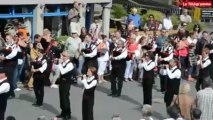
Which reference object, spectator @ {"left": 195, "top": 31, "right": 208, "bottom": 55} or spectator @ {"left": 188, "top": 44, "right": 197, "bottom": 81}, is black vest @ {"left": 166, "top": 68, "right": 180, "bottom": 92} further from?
spectator @ {"left": 195, "top": 31, "right": 208, "bottom": 55}

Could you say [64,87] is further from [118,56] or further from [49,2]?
[49,2]

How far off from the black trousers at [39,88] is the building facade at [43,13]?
13.7 feet

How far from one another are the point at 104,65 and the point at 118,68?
156 cm

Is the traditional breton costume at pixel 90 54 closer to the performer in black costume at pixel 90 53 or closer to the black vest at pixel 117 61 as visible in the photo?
the performer in black costume at pixel 90 53

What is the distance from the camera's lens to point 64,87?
13414 mm

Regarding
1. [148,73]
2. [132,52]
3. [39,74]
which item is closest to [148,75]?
[148,73]

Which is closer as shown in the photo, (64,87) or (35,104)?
(64,87)

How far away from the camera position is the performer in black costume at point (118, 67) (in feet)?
52.6

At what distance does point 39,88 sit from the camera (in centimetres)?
1441

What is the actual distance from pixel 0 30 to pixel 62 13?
9.83 feet

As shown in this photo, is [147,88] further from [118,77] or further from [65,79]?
[65,79]

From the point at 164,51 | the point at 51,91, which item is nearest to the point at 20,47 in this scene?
the point at 51,91

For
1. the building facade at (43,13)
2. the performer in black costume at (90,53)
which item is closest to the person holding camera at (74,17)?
the building facade at (43,13)

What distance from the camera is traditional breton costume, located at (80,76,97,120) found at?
12555mm
